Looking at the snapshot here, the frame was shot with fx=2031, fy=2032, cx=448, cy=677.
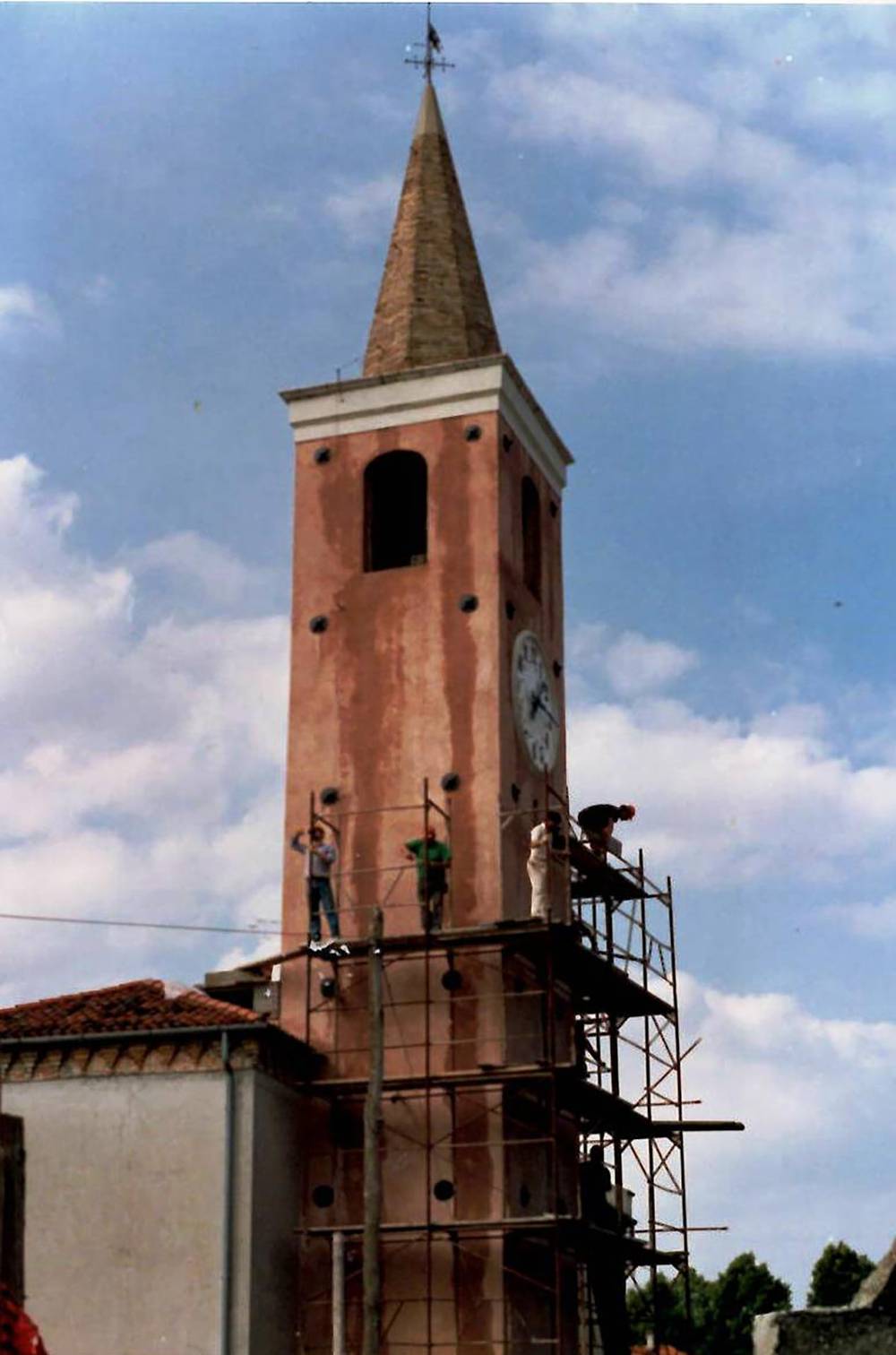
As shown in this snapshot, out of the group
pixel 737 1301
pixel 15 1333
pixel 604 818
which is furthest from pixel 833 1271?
pixel 15 1333

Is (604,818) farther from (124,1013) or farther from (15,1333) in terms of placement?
(15,1333)

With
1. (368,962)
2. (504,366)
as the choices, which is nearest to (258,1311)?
(368,962)

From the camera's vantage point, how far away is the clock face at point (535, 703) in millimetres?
31188

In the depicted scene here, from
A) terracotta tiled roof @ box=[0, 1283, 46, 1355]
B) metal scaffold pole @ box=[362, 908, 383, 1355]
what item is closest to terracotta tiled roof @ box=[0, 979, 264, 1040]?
metal scaffold pole @ box=[362, 908, 383, 1355]

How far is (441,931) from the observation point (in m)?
28.8

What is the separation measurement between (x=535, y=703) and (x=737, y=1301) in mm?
41274

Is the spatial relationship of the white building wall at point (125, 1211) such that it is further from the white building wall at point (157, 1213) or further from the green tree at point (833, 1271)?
the green tree at point (833, 1271)

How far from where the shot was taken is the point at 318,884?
2991 cm

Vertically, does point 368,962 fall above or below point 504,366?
below

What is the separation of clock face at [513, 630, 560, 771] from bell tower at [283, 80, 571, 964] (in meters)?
0.05

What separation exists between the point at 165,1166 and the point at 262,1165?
1.32 meters

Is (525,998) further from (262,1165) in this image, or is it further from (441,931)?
(262,1165)

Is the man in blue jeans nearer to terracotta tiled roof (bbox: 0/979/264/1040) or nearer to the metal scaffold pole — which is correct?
terracotta tiled roof (bbox: 0/979/264/1040)

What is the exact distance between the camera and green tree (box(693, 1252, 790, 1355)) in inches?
2571
